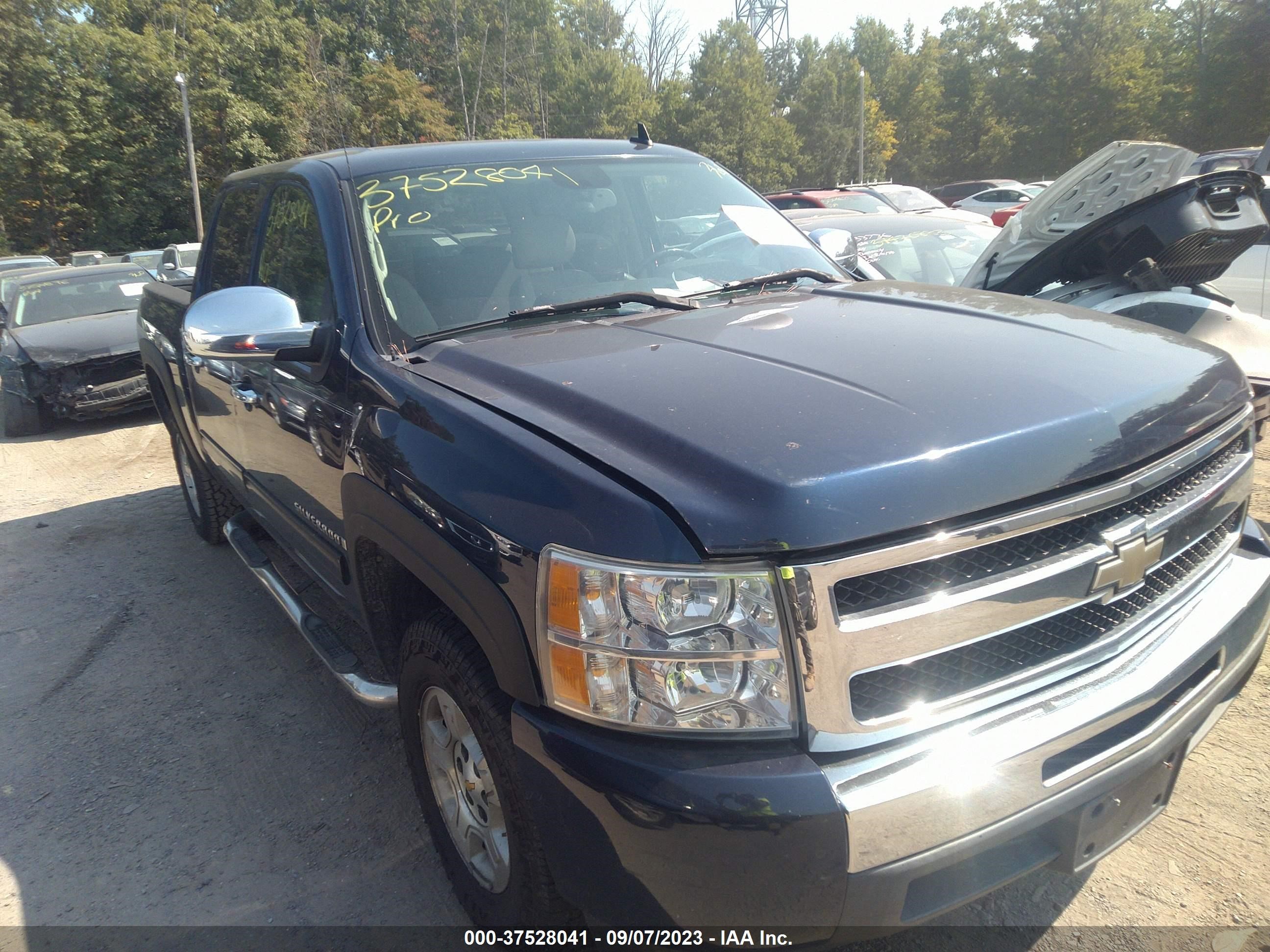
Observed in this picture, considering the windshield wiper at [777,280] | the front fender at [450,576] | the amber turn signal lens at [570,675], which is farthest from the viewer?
the windshield wiper at [777,280]

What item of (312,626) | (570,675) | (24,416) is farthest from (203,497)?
(24,416)

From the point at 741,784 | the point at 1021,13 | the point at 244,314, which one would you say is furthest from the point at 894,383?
the point at 1021,13

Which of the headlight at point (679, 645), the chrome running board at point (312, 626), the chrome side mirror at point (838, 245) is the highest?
the chrome side mirror at point (838, 245)

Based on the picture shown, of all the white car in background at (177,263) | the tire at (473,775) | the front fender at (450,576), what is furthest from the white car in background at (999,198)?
the tire at (473,775)

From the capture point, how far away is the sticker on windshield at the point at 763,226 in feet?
11.1

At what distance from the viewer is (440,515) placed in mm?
2064

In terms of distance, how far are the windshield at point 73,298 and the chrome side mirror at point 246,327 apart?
9.44m

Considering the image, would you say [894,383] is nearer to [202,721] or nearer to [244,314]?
[244,314]

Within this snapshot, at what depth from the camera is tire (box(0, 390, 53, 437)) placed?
9734 millimetres

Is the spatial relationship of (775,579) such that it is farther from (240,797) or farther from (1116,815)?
(240,797)

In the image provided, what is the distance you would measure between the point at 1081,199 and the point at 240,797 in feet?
14.0

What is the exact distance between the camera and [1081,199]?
437cm

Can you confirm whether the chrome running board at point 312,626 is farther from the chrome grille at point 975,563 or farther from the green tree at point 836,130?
the green tree at point 836,130

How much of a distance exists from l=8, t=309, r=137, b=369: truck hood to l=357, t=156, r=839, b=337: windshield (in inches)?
297
